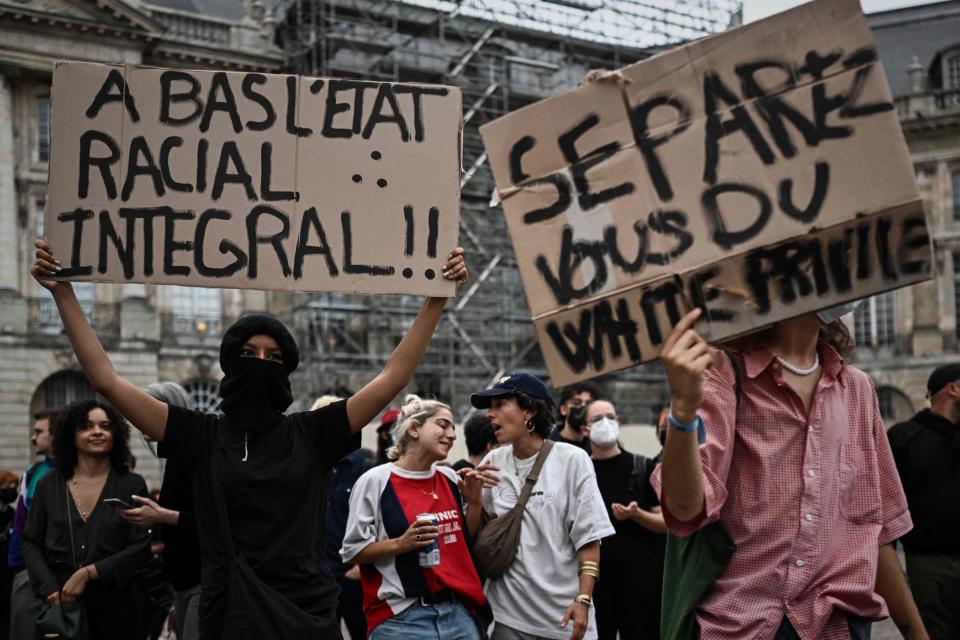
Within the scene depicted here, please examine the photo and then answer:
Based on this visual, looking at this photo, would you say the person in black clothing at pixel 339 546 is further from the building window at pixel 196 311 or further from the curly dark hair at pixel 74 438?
the building window at pixel 196 311

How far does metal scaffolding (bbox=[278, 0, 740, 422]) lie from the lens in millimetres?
27516

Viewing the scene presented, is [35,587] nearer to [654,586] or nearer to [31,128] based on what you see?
[654,586]

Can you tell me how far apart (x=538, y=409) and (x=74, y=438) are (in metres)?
2.14

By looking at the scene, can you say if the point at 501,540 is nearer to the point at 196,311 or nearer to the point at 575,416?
the point at 575,416

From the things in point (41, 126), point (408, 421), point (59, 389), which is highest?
point (41, 126)

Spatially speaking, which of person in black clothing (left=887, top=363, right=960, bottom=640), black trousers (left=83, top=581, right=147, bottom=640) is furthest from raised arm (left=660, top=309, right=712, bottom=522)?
black trousers (left=83, top=581, right=147, bottom=640)

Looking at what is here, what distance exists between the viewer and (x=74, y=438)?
539 centimetres

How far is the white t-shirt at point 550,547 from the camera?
453 cm

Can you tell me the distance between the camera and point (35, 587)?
5.19 m

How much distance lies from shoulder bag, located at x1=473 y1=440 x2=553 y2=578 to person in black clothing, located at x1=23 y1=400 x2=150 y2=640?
1624mm

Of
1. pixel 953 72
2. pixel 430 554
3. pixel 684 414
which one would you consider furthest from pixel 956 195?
pixel 684 414

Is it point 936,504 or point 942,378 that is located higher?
point 942,378

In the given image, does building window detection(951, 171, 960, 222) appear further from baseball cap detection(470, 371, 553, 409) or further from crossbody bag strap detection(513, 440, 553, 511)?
crossbody bag strap detection(513, 440, 553, 511)

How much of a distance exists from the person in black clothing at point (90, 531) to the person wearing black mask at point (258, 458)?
1.98 metres
